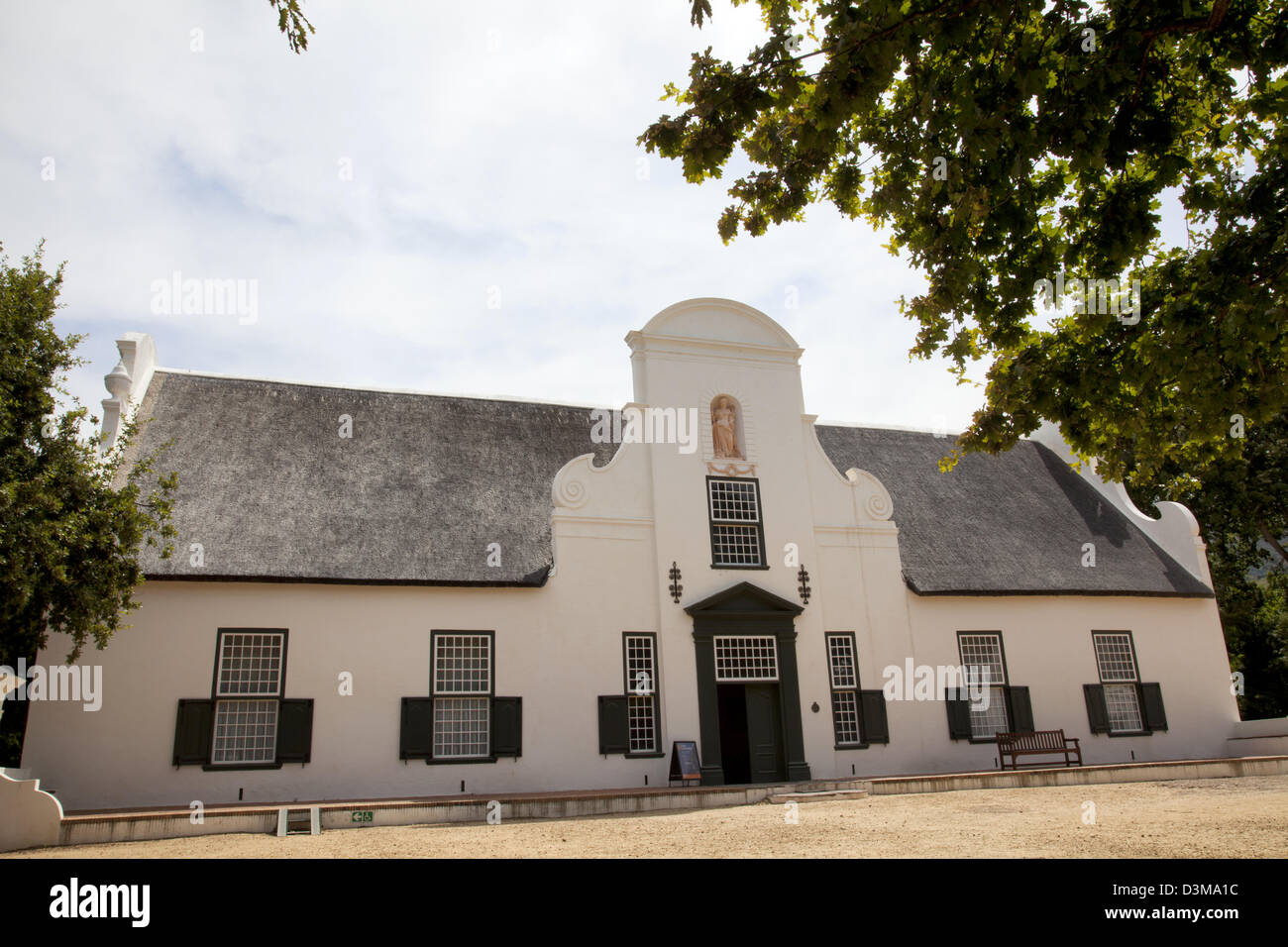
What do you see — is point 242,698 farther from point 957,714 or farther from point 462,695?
point 957,714

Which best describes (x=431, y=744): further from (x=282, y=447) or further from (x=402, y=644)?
(x=282, y=447)

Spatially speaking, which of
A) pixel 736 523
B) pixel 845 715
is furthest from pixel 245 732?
pixel 845 715

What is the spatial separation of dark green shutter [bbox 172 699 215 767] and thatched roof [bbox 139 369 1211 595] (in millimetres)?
2221

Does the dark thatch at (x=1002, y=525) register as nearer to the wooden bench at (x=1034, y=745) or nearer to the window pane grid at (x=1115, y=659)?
the window pane grid at (x=1115, y=659)

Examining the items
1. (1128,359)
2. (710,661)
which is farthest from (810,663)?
(1128,359)

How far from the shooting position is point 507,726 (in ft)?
55.0

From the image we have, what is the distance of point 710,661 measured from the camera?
18.3 metres

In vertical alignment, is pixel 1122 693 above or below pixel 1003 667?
below

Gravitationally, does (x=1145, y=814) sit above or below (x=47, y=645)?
below

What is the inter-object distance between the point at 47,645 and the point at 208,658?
8.01ft

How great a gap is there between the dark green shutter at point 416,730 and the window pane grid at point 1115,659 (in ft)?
49.4

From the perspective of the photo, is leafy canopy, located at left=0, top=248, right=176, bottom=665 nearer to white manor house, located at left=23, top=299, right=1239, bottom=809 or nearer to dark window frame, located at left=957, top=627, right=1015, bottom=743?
white manor house, located at left=23, top=299, right=1239, bottom=809

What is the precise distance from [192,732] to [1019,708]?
16.5m

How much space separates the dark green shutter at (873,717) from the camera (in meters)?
18.9
